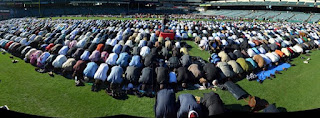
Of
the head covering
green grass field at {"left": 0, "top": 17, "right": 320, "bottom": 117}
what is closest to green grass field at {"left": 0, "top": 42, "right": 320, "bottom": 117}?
green grass field at {"left": 0, "top": 17, "right": 320, "bottom": 117}

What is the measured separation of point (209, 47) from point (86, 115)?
49.7 ft

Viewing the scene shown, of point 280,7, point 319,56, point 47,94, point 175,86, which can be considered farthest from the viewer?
point 280,7

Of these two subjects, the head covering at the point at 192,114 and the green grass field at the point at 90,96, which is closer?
the head covering at the point at 192,114

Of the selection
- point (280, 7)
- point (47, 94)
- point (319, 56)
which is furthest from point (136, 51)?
point (280, 7)

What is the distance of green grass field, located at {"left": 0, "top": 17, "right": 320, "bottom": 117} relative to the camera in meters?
8.76

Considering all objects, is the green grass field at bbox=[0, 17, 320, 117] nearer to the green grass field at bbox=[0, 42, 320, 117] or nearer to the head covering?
the green grass field at bbox=[0, 42, 320, 117]

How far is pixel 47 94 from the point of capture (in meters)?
10.1

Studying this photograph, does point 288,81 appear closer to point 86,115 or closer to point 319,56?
point 319,56

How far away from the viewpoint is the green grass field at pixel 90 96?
28.7 feet

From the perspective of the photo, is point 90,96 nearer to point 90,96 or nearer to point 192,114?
point 90,96

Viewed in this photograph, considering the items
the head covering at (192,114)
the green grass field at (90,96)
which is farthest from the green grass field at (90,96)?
the head covering at (192,114)

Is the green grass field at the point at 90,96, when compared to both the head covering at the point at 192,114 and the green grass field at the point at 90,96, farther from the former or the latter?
the head covering at the point at 192,114

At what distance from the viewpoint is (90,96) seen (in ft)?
32.7

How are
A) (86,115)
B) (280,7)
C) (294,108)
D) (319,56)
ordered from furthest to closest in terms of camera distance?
(280,7) < (319,56) < (294,108) < (86,115)
